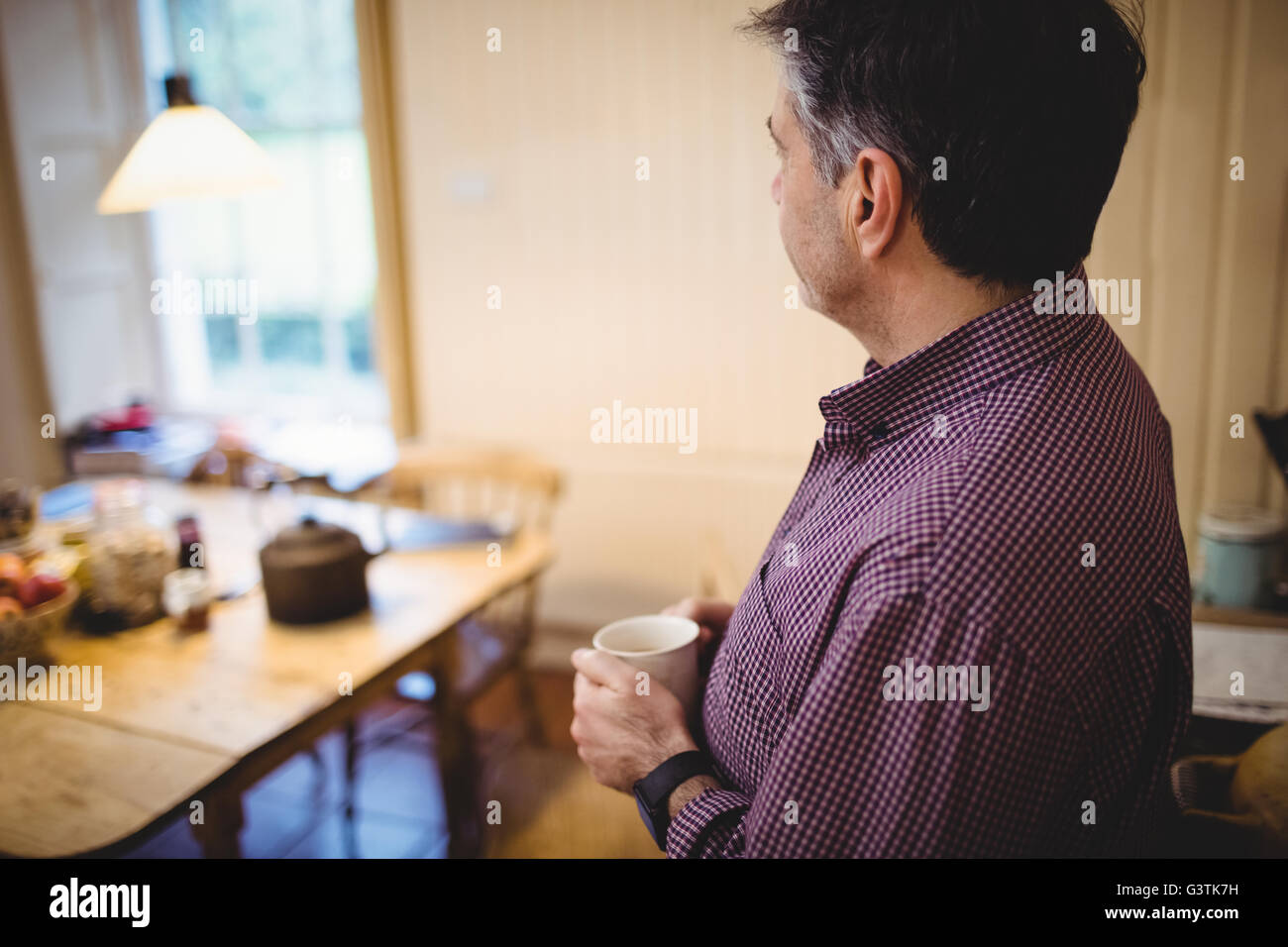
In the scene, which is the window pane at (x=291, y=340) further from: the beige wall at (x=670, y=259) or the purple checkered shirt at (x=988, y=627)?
the purple checkered shirt at (x=988, y=627)

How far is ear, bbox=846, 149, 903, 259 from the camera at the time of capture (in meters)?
0.83

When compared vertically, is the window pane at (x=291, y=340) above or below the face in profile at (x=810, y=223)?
below

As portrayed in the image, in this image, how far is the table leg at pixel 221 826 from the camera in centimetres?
132

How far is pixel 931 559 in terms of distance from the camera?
0.71 metres

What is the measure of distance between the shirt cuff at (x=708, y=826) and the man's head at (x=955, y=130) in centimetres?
51

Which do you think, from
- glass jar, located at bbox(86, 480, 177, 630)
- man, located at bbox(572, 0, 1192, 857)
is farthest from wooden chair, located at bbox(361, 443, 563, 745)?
man, located at bbox(572, 0, 1192, 857)

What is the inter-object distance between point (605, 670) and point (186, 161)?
1249mm

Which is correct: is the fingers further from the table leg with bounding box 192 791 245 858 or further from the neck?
the table leg with bounding box 192 791 245 858

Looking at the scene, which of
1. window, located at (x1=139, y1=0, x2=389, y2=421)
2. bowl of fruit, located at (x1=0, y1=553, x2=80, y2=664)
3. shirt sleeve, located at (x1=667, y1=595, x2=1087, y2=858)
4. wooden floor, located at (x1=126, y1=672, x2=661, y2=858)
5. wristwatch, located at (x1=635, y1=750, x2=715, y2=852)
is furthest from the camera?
window, located at (x1=139, y1=0, x2=389, y2=421)

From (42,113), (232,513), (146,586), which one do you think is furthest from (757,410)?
(42,113)

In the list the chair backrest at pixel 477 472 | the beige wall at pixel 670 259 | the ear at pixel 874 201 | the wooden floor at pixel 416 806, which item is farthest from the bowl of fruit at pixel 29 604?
the beige wall at pixel 670 259

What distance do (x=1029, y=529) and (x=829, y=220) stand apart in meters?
0.37

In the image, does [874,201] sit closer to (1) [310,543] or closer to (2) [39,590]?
(1) [310,543]
